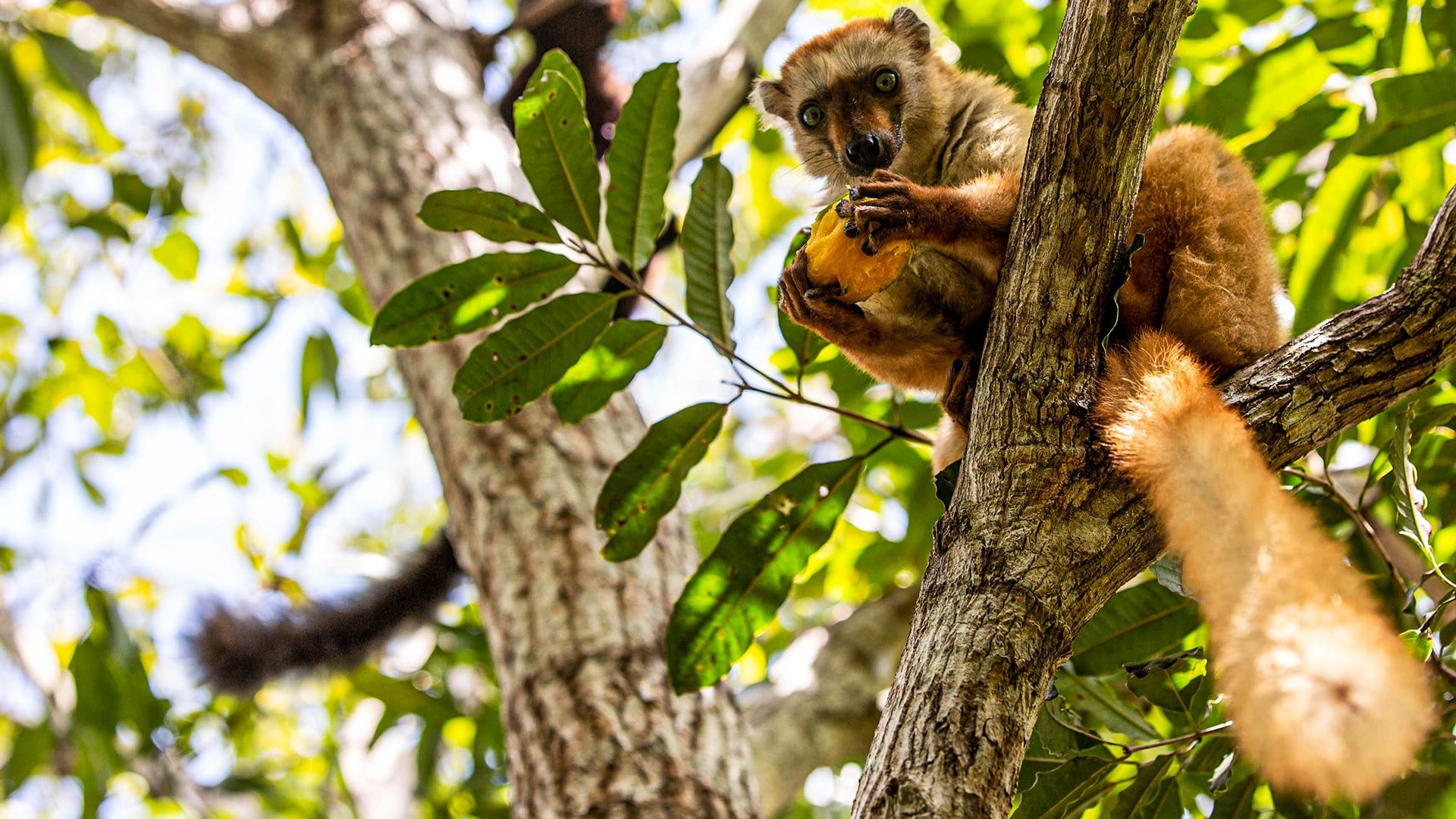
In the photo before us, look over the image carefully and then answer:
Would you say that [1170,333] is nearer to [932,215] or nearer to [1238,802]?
[932,215]

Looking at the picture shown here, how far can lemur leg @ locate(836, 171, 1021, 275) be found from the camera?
2676mm

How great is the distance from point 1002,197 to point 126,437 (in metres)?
7.59

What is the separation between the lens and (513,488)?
4.07 metres

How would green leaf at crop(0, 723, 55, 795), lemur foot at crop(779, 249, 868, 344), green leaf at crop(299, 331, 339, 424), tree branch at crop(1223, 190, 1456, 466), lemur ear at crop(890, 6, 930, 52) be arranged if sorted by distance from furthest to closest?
1. green leaf at crop(299, 331, 339, 424)
2. green leaf at crop(0, 723, 55, 795)
3. lemur ear at crop(890, 6, 930, 52)
4. lemur foot at crop(779, 249, 868, 344)
5. tree branch at crop(1223, 190, 1456, 466)

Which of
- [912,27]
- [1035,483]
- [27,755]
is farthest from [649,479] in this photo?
[27,755]

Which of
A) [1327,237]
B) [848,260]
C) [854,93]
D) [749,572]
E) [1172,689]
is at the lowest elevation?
[1172,689]

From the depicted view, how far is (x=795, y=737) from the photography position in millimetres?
4523

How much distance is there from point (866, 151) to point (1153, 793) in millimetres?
2064

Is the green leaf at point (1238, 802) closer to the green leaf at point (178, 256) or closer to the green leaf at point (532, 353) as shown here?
the green leaf at point (532, 353)

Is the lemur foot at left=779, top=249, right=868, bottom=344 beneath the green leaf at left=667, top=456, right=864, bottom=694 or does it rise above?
above

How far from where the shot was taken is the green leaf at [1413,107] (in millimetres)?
3197

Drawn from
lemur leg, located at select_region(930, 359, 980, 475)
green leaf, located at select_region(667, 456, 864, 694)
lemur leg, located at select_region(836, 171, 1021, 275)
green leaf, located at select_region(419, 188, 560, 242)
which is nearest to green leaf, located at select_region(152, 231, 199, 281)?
green leaf, located at select_region(419, 188, 560, 242)

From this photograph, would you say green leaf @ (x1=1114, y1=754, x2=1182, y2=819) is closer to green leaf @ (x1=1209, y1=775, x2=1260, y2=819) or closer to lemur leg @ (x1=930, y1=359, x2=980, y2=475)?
green leaf @ (x1=1209, y1=775, x2=1260, y2=819)

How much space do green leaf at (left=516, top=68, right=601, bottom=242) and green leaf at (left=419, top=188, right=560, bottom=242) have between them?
6cm
